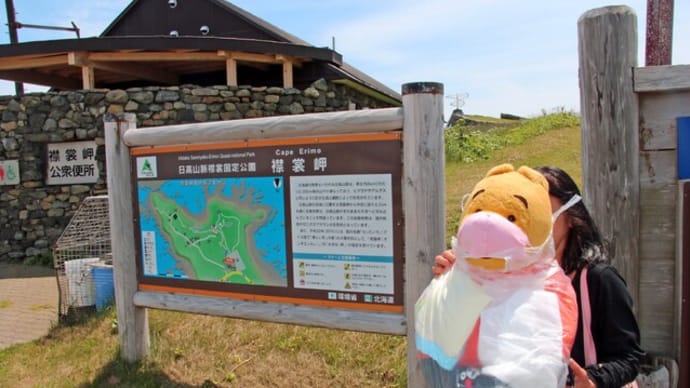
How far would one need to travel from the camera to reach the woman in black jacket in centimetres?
161

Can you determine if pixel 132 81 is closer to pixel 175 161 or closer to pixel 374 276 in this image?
pixel 175 161

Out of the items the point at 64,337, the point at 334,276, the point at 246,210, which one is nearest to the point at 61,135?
the point at 64,337

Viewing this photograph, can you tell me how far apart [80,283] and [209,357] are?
2.16 meters

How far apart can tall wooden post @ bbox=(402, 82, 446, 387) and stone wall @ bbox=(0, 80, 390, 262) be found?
6795 mm

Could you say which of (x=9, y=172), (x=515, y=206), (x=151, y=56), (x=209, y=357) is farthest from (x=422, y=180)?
(x=9, y=172)

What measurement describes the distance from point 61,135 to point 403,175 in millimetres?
8040

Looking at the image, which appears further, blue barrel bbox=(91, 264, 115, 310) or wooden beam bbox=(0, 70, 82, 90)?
wooden beam bbox=(0, 70, 82, 90)

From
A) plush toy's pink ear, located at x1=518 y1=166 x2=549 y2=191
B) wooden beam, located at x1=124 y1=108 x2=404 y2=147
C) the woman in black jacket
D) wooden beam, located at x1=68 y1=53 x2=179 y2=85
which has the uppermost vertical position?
wooden beam, located at x1=68 y1=53 x2=179 y2=85

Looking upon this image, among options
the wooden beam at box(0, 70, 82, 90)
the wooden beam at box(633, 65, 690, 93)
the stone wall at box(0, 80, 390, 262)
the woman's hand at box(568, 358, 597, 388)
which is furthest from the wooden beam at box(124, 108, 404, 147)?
the wooden beam at box(0, 70, 82, 90)

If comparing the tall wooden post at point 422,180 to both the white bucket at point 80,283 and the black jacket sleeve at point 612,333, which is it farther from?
the white bucket at point 80,283

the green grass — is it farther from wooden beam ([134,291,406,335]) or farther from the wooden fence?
the wooden fence

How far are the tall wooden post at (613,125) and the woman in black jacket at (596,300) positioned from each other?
59 cm

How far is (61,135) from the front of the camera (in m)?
9.00

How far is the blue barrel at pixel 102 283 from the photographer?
214 inches
